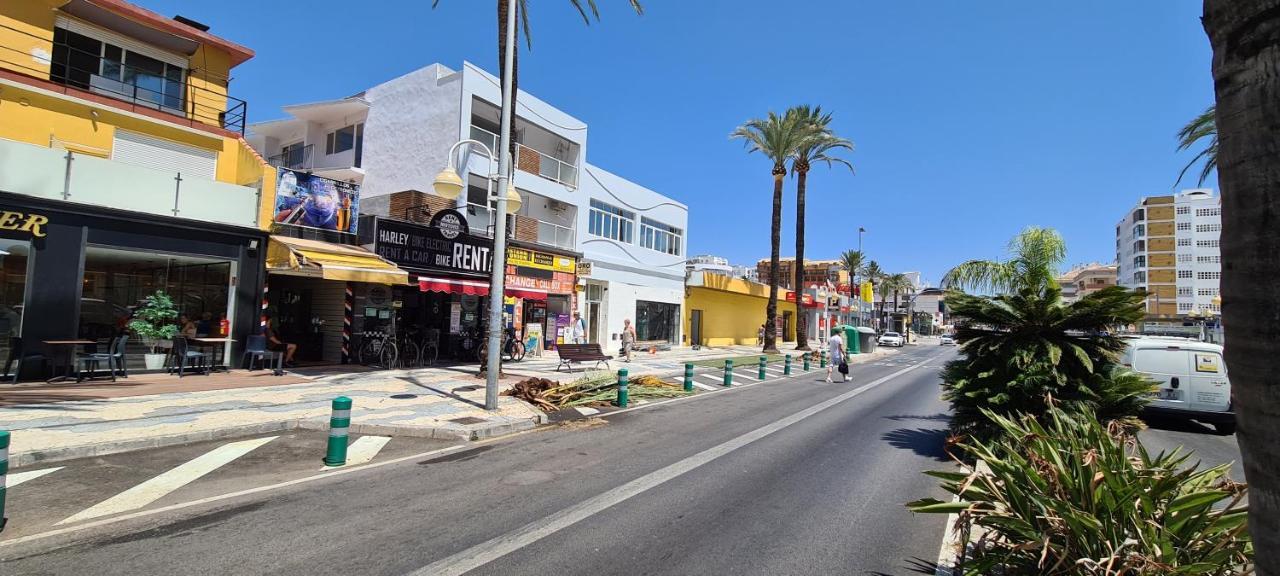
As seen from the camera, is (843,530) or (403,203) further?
(403,203)

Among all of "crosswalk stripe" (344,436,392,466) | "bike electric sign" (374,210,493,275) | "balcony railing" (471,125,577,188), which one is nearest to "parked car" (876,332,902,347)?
"balcony railing" (471,125,577,188)

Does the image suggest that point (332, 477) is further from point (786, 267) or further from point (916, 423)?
point (786, 267)

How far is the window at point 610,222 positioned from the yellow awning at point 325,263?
12.1 meters

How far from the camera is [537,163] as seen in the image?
24672mm

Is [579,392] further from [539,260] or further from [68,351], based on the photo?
[539,260]

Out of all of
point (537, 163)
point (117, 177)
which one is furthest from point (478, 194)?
point (117, 177)

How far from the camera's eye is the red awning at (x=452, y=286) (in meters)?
17.6

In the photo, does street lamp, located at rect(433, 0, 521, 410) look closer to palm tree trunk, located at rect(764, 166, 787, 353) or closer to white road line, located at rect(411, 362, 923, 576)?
white road line, located at rect(411, 362, 923, 576)

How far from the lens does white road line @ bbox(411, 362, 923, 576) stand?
434 cm

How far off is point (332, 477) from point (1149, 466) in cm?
780

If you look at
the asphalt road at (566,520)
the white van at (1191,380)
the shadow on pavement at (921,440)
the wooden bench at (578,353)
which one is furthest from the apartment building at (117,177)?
the white van at (1191,380)

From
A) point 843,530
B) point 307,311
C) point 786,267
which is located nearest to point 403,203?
point 307,311

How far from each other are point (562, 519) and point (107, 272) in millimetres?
14485

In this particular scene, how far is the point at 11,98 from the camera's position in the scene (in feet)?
42.3
